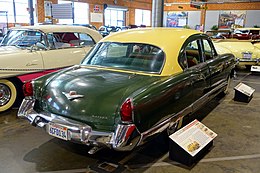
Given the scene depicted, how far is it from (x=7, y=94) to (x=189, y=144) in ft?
11.6

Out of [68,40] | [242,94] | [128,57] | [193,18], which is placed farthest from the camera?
[193,18]

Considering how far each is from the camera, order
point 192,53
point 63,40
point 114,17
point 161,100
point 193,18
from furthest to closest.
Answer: point 193,18, point 114,17, point 63,40, point 192,53, point 161,100

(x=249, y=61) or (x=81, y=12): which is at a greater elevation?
(x=81, y=12)

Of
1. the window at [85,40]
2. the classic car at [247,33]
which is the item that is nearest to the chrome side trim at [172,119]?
the window at [85,40]

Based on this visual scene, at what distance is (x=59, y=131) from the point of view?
2814 millimetres

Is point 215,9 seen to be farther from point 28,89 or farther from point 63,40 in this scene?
point 28,89

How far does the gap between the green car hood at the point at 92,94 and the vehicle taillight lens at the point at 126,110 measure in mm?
87

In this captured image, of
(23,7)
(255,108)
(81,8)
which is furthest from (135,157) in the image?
(81,8)

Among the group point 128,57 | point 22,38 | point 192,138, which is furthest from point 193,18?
point 192,138

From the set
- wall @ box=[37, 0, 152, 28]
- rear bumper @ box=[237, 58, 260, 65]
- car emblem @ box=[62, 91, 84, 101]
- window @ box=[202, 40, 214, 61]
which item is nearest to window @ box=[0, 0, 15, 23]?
wall @ box=[37, 0, 152, 28]

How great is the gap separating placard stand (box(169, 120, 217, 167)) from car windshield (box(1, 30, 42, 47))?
3763mm

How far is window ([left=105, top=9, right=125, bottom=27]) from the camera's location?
25703 mm

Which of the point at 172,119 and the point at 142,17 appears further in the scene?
the point at 142,17

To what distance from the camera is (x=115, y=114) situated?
8.74ft
